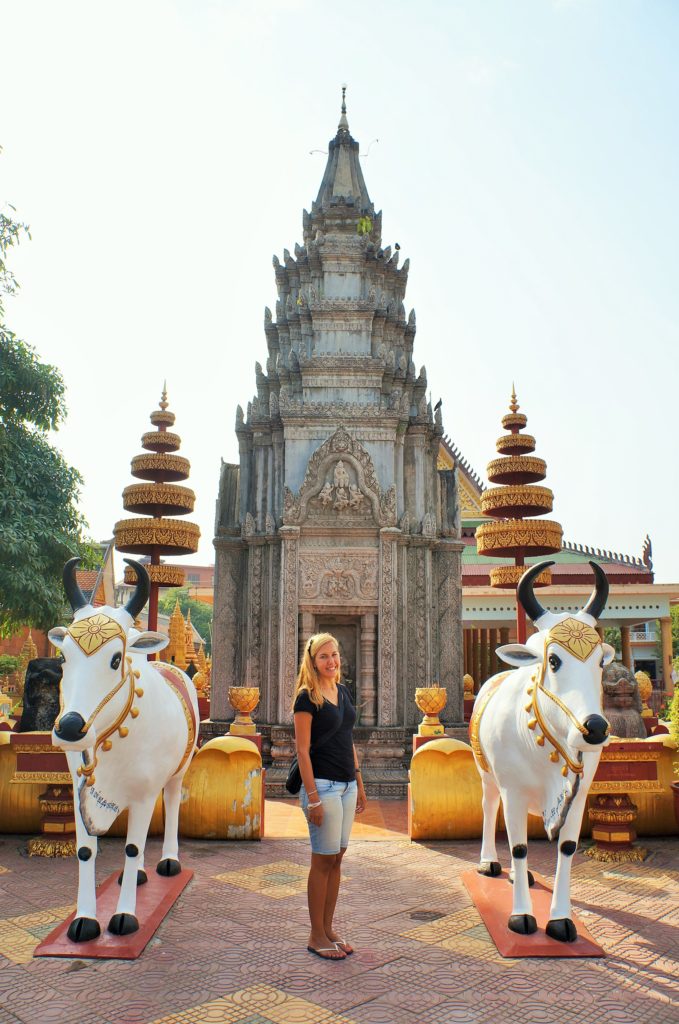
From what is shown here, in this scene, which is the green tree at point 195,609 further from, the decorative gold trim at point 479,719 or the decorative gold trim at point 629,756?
the decorative gold trim at point 479,719

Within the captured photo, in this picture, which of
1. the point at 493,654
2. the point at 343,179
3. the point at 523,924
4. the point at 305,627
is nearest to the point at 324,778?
the point at 523,924

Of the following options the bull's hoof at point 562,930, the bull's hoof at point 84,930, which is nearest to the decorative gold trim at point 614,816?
the bull's hoof at point 562,930

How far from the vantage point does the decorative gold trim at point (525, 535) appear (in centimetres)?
1348

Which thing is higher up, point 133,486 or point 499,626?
point 133,486

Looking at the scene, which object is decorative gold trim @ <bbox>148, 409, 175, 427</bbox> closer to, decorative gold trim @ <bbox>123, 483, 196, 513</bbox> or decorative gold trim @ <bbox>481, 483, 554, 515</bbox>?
decorative gold trim @ <bbox>123, 483, 196, 513</bbox>

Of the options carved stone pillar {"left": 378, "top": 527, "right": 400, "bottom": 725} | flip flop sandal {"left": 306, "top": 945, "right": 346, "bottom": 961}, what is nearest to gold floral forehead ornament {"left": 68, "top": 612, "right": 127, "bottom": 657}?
flip flop sandal {"left": 306, "top": 945, "right": 346, "bottom": 961}

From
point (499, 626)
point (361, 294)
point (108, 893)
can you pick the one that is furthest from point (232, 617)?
point (499, 626)

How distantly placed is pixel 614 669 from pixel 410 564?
5.17 metres

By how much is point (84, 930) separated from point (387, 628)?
8.82m

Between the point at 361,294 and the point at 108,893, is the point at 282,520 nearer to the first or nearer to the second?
the point at 361,294

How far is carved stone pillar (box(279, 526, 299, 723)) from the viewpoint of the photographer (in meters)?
13.1

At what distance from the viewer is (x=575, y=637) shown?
4.80m

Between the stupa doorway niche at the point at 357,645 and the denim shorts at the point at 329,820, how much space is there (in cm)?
835

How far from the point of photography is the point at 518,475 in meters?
14.4
